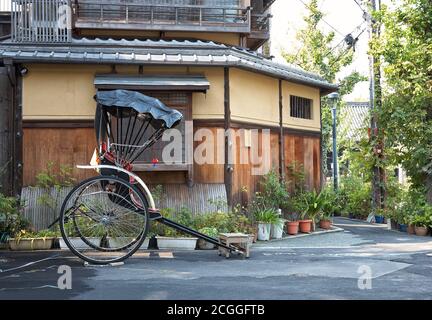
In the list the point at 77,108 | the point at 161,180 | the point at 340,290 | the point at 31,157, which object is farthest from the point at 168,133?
the point at 340,290

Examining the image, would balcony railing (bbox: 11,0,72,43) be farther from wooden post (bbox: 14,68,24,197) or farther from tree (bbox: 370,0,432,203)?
tree (bbox: 370,0,432,203)

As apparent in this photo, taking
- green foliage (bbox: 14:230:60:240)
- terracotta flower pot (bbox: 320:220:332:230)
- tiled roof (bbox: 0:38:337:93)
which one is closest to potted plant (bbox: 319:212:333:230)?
terracotta flower pot (bbox: 320:220:332:230)

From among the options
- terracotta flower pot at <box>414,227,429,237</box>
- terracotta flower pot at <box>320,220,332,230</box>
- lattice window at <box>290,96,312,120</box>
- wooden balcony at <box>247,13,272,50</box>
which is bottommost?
terracotta flower pot at <box>414,227,429,237</box>

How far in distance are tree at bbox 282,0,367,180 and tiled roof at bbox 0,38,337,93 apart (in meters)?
11.5

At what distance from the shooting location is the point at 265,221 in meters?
13.1

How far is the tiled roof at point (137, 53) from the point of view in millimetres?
12555

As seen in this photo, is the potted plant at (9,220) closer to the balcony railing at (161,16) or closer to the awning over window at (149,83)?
the awning over window at (149,83)

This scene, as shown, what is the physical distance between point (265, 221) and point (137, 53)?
527 centimetres

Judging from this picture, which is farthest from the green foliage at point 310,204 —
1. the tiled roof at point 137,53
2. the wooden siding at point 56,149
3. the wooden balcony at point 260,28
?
the wooden siding at point 56,149

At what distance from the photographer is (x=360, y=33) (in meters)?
24.8

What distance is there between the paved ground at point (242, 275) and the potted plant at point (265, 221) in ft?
3.89

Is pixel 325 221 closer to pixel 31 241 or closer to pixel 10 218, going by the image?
pixel 31 241

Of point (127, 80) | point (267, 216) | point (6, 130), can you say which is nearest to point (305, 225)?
point (267, 216)

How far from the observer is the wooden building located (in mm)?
12719
